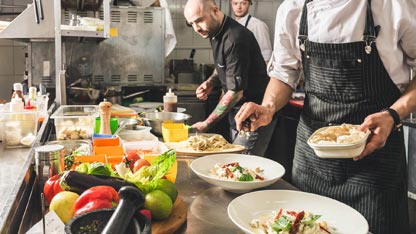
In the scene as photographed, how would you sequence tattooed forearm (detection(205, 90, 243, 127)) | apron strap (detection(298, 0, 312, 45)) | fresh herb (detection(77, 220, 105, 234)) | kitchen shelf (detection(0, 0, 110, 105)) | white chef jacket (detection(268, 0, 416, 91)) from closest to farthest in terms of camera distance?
fresh herb (detection(77, 220, 105, 234)), white chef jacket (detection(268, 0, 416, 91)), apron strap (detection(298, 0, 312, 45)), tattooed forearm (detection(205, 90, 243, 127)), kitchen shelf (detection(0, 0, 110, 105))

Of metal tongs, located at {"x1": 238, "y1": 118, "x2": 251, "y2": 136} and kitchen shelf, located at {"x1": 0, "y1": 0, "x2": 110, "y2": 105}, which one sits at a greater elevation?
kitchen shelf, located at {"x1": 0, "y1": 0, "x2": 110, "y2": 105}

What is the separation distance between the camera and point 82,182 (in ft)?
4.28

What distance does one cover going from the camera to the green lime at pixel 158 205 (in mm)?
1305

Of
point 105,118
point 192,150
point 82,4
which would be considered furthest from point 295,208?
point 82,4

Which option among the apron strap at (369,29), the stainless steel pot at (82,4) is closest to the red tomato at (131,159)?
the apron strap at (369,29)

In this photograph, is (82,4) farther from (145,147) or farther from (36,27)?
(145,147)

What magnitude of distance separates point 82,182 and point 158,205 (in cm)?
24

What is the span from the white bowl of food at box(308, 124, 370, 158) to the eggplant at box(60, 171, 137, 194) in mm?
708

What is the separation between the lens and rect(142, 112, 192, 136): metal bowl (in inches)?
108

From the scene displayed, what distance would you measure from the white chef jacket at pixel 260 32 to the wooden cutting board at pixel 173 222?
16.4ft

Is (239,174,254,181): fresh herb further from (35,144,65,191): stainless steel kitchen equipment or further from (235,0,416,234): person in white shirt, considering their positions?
(35,144,65,191): stainless steel kitchen equipment

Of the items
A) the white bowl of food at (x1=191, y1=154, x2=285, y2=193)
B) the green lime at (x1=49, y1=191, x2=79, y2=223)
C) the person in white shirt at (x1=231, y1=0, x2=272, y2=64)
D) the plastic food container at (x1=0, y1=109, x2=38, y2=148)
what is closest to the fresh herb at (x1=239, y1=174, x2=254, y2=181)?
the white bowl of food at (x1=191, y1=154, x2=285, y2=193)

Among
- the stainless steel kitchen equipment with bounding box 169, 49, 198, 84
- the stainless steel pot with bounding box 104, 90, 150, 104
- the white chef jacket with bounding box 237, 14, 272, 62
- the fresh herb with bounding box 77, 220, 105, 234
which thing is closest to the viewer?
the fresh herb with bounding box 77, 220, 105, 234

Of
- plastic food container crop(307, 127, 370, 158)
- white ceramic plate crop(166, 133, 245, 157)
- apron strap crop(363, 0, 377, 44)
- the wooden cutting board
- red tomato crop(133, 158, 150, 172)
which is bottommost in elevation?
the wooden cutting board
